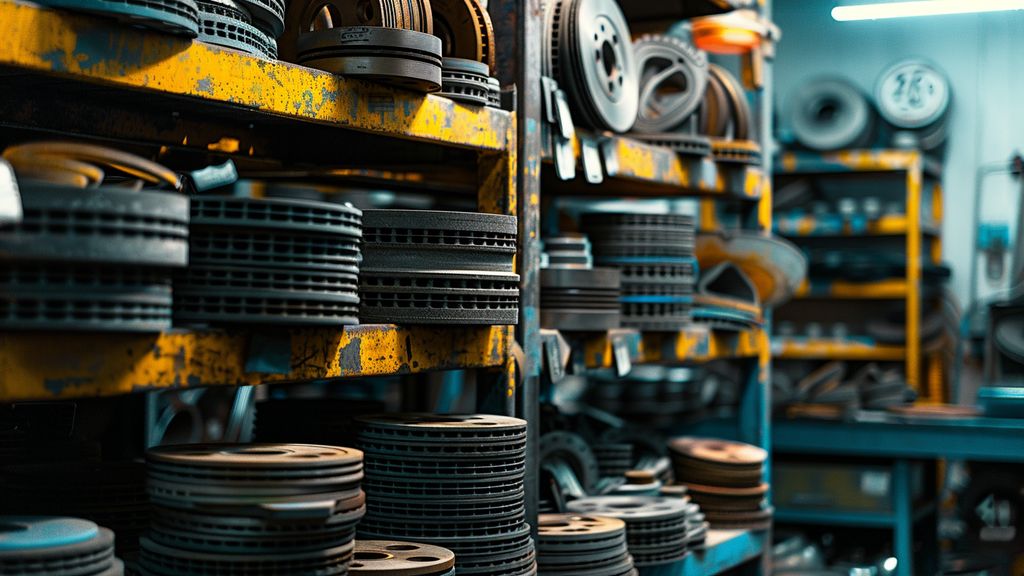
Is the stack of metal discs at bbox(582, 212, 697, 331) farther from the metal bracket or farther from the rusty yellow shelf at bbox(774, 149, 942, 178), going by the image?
the rusty yellow shelf at bbox(774, 149, 942, 178)

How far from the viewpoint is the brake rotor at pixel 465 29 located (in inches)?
107

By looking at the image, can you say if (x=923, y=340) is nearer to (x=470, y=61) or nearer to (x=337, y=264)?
(x=470, y=61)

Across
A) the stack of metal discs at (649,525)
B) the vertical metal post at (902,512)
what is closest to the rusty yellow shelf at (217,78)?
the stack of metal discs at (649,525)

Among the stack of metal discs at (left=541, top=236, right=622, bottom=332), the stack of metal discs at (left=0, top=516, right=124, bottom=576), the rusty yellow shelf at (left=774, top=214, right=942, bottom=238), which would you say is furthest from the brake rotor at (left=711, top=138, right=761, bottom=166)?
the rusty yellow shelf at (left=774, top=214, right=942, bottom=238)

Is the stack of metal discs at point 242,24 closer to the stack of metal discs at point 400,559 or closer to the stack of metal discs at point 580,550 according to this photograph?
the stack of metal discs at point 400,559

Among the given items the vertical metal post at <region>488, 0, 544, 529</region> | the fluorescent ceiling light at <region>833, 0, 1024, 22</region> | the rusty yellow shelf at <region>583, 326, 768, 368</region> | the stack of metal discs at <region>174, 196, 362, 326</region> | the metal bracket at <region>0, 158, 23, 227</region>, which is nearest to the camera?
the metal bracket at <region>0, 158, 23, 227</region>

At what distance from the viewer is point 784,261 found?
4.27 m

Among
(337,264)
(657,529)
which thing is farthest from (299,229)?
(657,529)

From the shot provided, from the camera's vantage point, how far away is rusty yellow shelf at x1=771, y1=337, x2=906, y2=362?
8180 millimetres

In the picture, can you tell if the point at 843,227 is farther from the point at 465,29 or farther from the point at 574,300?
the point at 465,29

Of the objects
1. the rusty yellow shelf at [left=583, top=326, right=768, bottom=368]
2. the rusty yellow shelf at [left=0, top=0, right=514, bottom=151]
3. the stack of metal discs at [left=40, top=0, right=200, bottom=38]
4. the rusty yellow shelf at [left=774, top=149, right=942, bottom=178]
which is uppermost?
the rusty yellow shelf at [left=774, top=149, right=942, bottom=178]

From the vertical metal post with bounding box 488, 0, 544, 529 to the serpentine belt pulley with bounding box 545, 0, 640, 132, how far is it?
0.23 metres

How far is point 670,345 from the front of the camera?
12.0ft

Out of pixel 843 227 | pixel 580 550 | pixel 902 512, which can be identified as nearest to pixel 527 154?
pixel 580 550
